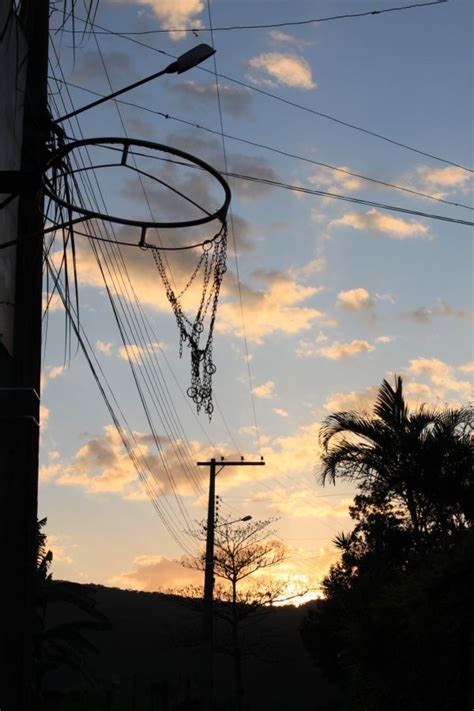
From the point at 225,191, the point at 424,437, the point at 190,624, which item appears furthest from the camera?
the point at 190,624

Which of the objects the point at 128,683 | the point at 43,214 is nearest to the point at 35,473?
the point at 43,214

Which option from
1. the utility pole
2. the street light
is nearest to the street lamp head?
the street light

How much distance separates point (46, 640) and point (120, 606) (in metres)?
41.5

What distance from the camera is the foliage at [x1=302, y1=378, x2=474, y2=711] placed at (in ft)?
43.5

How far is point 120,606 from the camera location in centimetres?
6662

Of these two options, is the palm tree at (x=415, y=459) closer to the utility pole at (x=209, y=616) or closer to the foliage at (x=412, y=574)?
the foliage at (x=412, y=574)

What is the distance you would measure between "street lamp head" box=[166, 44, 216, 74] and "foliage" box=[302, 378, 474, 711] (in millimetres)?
7856

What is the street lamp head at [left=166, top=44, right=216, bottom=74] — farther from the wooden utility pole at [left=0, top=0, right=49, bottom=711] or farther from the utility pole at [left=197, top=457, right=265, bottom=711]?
the utility pole at [left=197, top=457, right=265, bottom=711]

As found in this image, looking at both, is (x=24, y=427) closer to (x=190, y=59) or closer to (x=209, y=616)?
(x=190, y=59)

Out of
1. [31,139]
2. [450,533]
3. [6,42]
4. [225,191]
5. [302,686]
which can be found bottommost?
[302,686]

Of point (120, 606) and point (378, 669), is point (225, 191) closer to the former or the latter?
point (378, 669)

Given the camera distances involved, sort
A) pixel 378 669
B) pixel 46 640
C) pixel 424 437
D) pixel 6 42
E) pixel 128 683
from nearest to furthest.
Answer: pixel 6 42 < pixel 378 669 < pixel 424 437 < pixel 46 640 < pixel 128 683

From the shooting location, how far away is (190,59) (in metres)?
8.67

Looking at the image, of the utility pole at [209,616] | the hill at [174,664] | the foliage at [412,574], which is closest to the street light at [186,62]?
the foliage at [412,574]
